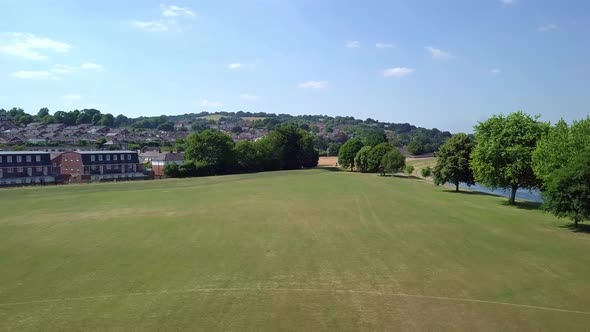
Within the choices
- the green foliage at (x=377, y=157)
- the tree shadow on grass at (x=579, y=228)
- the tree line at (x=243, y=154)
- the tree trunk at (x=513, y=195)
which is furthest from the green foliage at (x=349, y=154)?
the tree shadow on grass at (x=579, y=228)

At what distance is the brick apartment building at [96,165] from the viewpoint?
86.2 m

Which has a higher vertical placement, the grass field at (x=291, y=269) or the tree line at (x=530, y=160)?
the tree line at (x=530, y=160)

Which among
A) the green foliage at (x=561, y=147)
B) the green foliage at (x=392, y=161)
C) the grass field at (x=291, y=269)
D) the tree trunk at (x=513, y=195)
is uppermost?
the green foliage at (x=561, y=147)

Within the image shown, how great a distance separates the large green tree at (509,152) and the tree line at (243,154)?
59007mm

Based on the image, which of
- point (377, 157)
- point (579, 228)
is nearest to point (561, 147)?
point (579, 228)

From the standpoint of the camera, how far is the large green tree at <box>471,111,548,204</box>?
4481 centimetres

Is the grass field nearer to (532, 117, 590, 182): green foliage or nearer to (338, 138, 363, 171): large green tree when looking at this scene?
(532, 117, 590, 182): green foliage

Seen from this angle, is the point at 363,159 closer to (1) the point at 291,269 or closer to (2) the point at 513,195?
(2) the point at 513,195

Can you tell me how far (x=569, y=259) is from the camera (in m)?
25.8

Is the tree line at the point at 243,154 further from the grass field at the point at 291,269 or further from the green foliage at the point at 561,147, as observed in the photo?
the green foliage at the point at 561,147

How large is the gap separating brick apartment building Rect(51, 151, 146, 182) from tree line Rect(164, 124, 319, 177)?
10.9 m

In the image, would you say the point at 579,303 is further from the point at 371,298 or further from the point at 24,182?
the point at 24,182

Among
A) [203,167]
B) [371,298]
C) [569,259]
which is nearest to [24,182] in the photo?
[203,167]

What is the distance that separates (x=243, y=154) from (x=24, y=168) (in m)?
44.0
